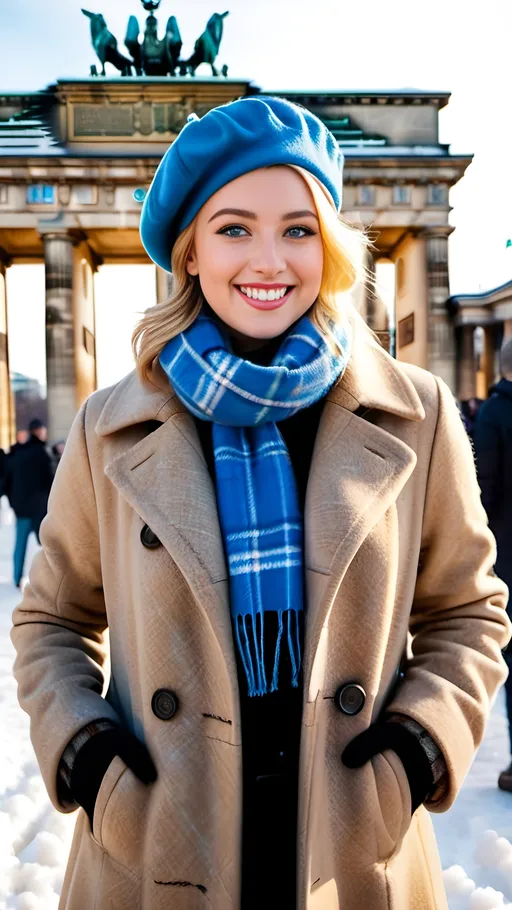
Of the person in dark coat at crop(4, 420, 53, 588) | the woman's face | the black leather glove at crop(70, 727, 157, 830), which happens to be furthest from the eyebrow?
the person in dark coat at crop(4, 420, 53, 588)

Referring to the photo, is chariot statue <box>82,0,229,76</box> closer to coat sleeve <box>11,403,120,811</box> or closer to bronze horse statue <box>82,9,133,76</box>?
bronze horse statue <box>82,9,133,76</box>

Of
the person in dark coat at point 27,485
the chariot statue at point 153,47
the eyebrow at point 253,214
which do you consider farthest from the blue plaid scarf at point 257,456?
the chariot statue at point 153,47

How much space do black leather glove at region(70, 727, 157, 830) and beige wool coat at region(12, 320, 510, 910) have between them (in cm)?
2

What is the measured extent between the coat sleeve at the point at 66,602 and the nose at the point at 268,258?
1.73 feet

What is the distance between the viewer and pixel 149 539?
1.57 m

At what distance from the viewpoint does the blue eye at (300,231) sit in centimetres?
163

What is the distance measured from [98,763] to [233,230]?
105 cm

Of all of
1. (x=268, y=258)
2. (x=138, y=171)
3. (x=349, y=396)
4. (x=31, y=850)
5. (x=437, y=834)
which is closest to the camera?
(x=268, y=258)

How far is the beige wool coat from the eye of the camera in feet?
4.86

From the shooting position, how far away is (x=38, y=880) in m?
3.06

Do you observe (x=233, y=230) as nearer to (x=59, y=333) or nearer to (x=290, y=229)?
(x=290, y=229)

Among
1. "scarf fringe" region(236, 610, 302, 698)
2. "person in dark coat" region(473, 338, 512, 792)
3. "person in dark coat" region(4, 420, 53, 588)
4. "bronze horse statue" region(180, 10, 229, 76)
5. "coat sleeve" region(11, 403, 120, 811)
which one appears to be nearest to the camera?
"scarf fringe" region(236, 610, 302, 698)

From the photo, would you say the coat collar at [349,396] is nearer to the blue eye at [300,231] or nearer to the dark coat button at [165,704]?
the blue eye at [300,231]

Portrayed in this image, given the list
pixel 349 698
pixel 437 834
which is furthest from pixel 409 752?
pixel 437 834
